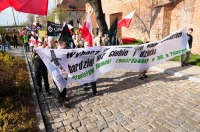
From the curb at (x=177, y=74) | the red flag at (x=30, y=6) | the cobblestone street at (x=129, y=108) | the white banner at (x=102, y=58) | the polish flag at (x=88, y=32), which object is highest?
→ the red flag at (x=30, y=6)

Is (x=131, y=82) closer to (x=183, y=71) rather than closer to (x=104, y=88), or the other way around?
(x=104, y=88)

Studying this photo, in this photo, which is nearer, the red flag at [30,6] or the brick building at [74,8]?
the red flag at [30,6]

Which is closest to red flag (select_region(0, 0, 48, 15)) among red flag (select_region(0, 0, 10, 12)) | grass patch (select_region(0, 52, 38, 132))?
red flag (select_region(0, 0, 10, 12))

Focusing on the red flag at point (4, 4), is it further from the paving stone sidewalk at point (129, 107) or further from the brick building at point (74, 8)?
the brick building at point (74, 8)

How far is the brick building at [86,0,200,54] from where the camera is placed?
1180cm

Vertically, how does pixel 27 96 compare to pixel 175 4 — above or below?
below

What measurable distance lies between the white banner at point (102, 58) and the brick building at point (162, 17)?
149 inches

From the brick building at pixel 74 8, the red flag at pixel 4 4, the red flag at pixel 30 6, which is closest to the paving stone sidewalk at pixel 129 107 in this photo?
the red flag at pixel 30 6

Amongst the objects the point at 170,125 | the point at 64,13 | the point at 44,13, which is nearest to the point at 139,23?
the point at 44,13

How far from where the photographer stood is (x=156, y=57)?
26.8ft

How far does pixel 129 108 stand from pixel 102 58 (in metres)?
2.22

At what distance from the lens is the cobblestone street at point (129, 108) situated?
4.62 m

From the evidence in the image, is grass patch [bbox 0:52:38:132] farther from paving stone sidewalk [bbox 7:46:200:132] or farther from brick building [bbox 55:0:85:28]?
brick building [bbox 55:0:85:28]

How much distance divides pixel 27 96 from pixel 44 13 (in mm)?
2836
